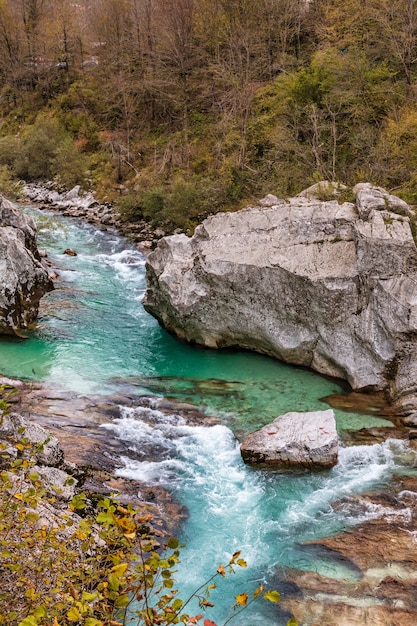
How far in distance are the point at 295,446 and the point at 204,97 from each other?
31.1 m

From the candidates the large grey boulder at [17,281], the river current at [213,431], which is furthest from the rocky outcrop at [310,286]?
the large grey boulder at [17,281]

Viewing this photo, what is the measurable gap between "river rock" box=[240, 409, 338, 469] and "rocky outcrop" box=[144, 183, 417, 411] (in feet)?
7.96

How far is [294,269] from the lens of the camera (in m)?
12.1

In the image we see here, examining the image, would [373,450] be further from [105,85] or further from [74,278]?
[105,85]

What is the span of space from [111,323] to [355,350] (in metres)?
7.28

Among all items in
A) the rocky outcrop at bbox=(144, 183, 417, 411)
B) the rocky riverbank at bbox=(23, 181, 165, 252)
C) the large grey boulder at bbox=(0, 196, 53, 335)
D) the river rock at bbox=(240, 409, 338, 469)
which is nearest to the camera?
the river rock at bbox=(240, 409, 338, 469)

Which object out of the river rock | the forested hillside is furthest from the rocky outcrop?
the forested hillside

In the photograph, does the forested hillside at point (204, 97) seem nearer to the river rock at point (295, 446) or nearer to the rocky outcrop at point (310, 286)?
the rocky outcrop at point (310, 286)

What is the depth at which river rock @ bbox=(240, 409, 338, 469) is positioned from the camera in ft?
28.7

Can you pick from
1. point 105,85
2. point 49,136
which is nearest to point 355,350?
point 49,136

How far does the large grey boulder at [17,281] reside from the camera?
1335cm

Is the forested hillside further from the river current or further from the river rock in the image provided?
the river rock

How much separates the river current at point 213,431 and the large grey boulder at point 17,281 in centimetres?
58

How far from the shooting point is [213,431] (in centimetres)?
980
